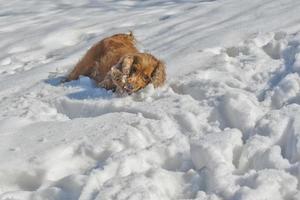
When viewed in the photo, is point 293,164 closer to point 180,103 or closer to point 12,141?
point 180,103

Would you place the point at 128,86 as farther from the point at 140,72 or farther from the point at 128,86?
the point at 140,72

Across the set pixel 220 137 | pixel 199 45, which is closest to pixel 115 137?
pixel 220 137

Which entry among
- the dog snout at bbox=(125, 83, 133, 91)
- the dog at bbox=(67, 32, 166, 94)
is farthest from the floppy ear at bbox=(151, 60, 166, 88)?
the dog snout at bbox=(125, 83, 133, 91)

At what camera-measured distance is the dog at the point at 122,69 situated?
13.7 feet

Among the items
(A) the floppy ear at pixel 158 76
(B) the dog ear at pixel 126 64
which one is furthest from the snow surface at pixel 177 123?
(B) the dog ear at pixel 126 64

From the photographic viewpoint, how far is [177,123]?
354 centimetres

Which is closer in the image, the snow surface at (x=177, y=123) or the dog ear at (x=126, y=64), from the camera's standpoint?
the snow surface at (x=177, y=123)

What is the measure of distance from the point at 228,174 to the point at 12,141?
1434 millimetres

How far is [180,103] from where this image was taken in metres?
3.79

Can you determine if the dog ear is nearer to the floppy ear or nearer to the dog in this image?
the dog

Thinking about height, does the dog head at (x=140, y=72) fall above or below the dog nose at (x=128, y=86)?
above

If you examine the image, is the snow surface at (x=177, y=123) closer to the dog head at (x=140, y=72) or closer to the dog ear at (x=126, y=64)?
the dog head at (x=140, y=72)

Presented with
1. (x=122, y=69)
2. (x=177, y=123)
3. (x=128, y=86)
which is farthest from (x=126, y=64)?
(x=177, y=123)

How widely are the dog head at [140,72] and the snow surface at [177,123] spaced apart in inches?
3.1
